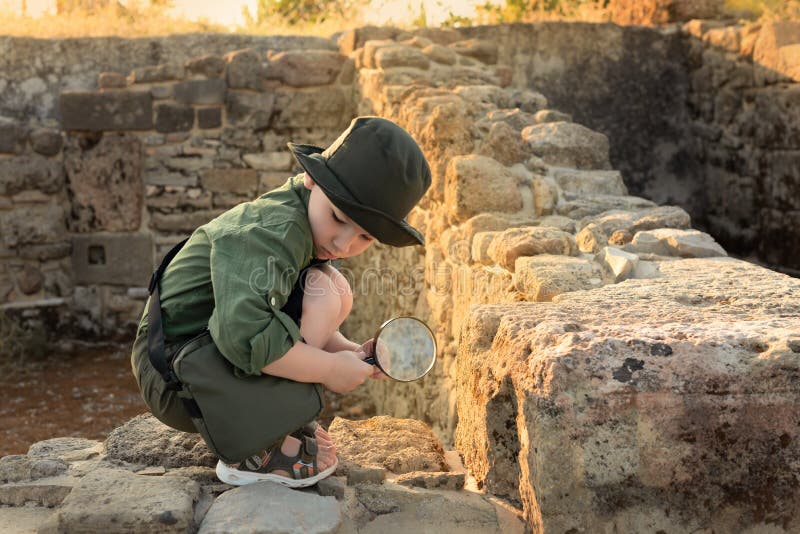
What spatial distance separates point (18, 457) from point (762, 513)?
169 cm

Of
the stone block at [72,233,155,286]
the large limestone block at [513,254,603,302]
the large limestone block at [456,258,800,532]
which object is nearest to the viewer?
the large limestone block at [456,258,800,532]

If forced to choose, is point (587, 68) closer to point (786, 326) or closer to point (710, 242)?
point (710, 242)

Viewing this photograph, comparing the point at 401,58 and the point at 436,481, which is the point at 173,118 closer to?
the point at 401,58

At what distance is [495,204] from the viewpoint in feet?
11.2

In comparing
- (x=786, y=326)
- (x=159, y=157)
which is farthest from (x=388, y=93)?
(x=786, y=326)

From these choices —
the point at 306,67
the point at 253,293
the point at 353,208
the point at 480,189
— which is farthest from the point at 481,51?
the point at 253,293

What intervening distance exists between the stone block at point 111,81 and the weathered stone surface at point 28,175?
0.64 m

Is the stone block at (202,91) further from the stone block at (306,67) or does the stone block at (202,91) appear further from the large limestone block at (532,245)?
the large limestone block at (532,245)

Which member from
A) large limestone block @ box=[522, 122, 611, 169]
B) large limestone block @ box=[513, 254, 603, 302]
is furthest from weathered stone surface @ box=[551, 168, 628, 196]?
large limestone block @ box=[513, 254, 603, 302]

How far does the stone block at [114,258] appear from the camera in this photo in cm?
611

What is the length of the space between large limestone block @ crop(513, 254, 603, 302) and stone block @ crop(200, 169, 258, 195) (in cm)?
360

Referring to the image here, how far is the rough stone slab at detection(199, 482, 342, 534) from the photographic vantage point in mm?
1716

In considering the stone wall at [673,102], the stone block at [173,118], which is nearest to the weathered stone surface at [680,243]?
the stone wall at [673,102]

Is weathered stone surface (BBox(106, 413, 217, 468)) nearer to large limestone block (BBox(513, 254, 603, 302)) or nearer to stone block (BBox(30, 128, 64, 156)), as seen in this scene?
large limestone block (BBox(513, 254, 603, 302))
